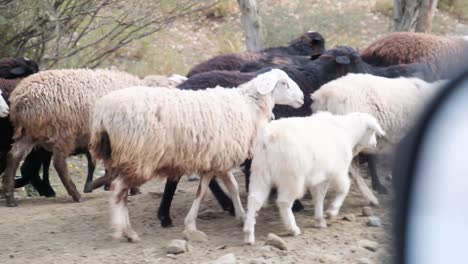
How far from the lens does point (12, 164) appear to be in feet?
30.8

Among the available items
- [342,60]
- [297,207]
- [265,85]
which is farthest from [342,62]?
[297,207]

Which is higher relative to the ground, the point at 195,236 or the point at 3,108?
the point at 3,108

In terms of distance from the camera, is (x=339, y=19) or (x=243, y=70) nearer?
(x=243, y=70)

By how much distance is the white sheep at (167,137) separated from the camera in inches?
278

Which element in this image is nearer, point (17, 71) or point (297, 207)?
point (297, 207)

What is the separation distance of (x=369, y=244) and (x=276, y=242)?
2.47 ft

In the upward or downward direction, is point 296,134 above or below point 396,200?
below

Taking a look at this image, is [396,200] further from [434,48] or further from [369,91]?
[434,48]

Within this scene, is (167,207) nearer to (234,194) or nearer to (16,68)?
(234,194)

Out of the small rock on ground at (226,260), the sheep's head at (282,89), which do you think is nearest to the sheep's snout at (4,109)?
the sheep's head at (282,89)

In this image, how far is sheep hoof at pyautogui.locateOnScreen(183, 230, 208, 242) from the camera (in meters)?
7.13

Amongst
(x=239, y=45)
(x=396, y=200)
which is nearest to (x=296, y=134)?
(x=396, y=200)

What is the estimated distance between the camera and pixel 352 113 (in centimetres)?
790

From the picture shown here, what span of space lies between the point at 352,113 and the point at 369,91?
0.52 metres
